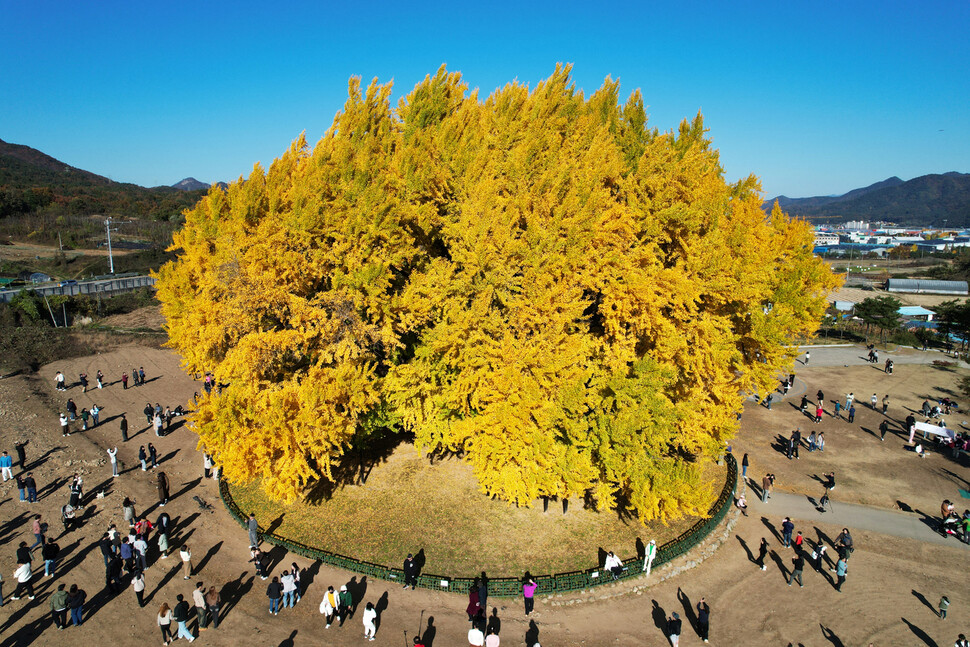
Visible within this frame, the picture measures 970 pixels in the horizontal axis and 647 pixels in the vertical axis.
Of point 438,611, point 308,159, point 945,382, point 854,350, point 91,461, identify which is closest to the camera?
point 438,611

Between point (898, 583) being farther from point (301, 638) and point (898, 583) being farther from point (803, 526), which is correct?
point (301, 638)

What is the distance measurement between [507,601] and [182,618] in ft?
29.2

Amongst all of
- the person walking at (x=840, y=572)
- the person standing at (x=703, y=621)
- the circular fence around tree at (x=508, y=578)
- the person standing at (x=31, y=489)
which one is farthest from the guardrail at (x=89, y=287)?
the person walking at (x=840, y=572)

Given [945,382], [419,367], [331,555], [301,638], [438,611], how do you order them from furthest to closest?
[945,382] → [419,367] → [331,555] → [438,611] → [301,638]

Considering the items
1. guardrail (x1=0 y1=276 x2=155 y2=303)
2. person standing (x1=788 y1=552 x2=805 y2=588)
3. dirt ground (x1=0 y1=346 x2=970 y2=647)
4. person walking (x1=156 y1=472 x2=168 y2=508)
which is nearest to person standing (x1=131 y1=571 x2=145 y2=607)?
dirt ground (x1=0 y1=346 x2=970 y2=647)

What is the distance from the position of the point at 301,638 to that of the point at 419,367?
8491mm

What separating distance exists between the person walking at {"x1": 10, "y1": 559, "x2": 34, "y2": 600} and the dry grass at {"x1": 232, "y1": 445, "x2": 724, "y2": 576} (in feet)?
20.9

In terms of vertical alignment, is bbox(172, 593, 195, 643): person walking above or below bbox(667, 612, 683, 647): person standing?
above

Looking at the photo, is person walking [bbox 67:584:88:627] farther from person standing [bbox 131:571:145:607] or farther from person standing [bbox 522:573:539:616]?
person standing [bbox 522:573:539:616]

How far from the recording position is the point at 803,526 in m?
20.1

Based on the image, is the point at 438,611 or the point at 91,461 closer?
the point at 438,611

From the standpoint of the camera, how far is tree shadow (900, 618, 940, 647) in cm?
1451

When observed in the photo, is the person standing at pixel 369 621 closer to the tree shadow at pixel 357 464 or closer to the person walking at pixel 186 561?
the person walking at pixel 186 561

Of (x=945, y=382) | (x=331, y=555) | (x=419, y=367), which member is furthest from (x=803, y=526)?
(x=945, y=382)
